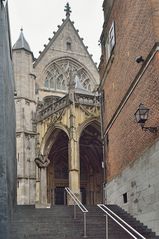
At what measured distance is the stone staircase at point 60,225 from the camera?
10.2 metres

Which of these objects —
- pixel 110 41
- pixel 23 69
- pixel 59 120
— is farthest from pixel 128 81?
pixel 23 69

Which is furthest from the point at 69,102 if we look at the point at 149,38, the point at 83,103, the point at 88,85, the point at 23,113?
the point at 149,38

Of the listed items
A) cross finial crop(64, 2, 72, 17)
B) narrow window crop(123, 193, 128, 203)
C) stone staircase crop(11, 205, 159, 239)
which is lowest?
stone staircase crop(11, 205, 159, 239)

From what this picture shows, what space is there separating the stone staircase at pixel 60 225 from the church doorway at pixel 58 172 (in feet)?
54.9

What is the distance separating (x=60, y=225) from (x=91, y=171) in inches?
824

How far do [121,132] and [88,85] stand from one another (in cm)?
2226

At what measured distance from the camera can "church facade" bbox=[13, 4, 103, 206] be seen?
1007 inches

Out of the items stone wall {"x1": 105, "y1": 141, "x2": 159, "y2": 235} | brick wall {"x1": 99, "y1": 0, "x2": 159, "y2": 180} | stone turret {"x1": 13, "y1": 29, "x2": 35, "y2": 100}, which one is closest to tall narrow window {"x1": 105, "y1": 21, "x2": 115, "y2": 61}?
brick wall {"x1": 99, "y1": 0, "x2": 159, "y2": 180}

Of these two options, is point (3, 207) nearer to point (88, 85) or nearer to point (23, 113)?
point (23, 113)

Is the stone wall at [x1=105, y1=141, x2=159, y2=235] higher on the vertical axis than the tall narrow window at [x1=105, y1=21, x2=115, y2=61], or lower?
lower

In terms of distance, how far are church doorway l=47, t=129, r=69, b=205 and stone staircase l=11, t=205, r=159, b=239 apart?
659 inches

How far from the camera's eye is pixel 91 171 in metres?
31.8

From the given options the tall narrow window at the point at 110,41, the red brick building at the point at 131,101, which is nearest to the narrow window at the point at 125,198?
the red brick building at the point at 131,101

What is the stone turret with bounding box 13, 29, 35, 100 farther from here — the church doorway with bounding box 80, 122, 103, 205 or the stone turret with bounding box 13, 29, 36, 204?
the church doorway with bounding box 80, 122, 103, 205
